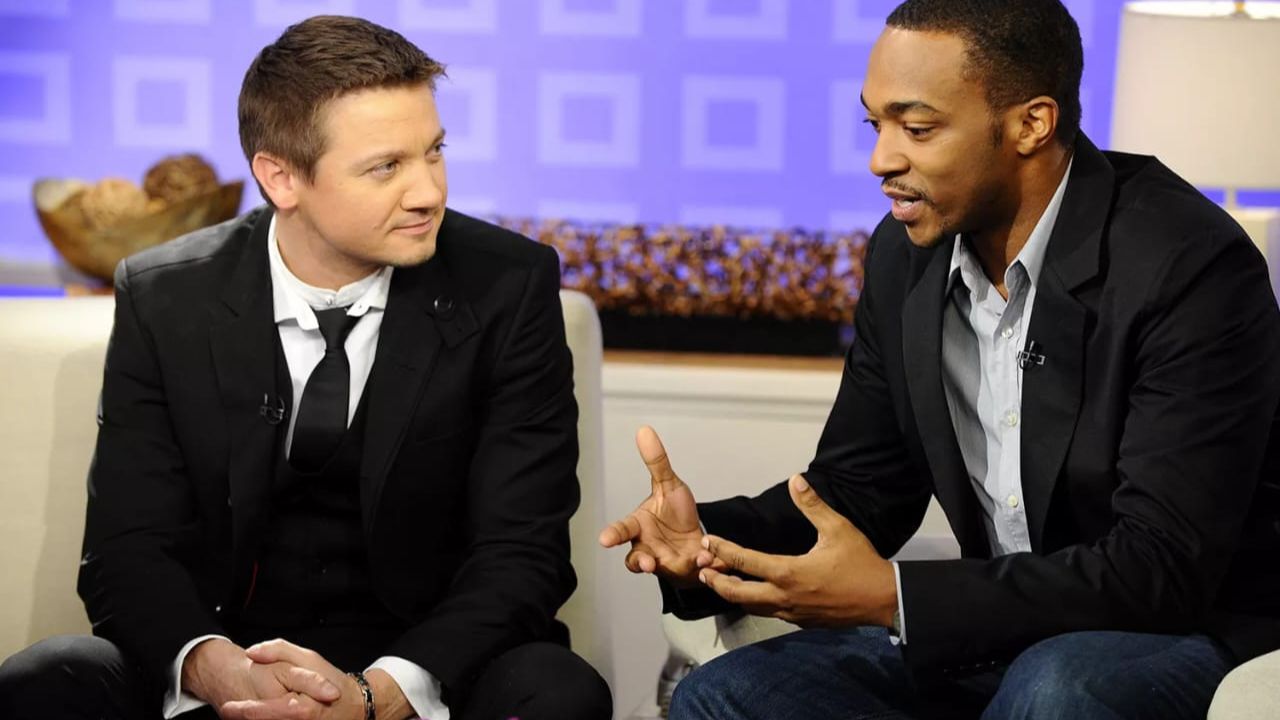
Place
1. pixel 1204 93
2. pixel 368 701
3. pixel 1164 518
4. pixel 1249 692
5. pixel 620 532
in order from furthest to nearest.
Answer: pixel 1204 93
pixel 368 701
pixel 620 532
pixel 1164 518
pixel 1249 692

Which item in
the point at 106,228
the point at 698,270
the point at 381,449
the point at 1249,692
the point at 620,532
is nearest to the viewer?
the point at 1249,692

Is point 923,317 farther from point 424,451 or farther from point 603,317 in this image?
point 603,317

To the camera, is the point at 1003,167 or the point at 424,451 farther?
the point at 424,451

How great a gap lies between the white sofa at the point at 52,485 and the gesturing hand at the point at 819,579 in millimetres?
644

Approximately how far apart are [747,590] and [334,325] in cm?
78

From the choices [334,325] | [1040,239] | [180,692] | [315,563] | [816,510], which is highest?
[1040,239]

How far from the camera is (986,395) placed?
86.6 inches

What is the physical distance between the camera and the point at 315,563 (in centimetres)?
Answer: 240

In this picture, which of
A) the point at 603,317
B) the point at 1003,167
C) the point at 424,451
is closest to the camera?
the point at 1003,167

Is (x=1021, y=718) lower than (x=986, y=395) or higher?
lower

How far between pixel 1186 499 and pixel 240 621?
1.34 m

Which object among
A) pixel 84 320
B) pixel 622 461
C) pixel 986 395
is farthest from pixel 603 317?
pixel 986 395

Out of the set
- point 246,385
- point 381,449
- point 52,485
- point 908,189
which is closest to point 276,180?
point 246,385

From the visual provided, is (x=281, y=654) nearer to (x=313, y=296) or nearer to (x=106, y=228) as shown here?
(x=313, y=296)
